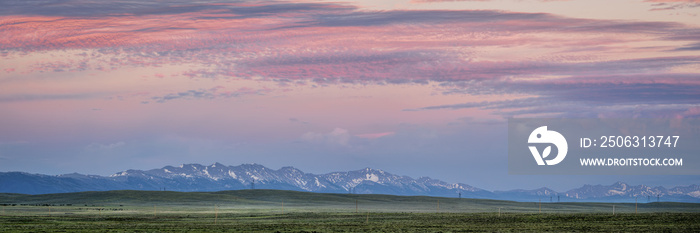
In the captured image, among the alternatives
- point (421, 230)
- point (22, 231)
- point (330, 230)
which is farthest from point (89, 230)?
point (421, 230)

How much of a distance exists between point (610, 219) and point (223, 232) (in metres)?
42.9

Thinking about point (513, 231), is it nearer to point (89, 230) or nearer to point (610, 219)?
point (610, 219)

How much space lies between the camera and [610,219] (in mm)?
84812

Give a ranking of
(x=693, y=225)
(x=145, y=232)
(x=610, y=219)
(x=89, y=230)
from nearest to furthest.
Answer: (x=145, y=232) → (x=89, y=230) → (x=693, y=225) → (x=610, y=219)

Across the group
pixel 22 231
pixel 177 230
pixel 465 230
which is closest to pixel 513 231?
pixel 465 230

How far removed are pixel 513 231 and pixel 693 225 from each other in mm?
18480

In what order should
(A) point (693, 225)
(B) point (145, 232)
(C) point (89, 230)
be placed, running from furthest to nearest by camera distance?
(A) point (693, 225), (C) point (89, 230), (B) point (145, 232)

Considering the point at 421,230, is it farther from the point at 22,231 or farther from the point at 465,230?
the point at 22,231

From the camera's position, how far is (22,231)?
2549 inches

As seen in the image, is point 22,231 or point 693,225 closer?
point 22,231

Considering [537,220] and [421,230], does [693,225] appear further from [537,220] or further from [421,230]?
[421,230]

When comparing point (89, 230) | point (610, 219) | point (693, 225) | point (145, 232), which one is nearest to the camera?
point (145, 232)

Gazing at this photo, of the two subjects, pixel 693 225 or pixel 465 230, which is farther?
pixel 693 225

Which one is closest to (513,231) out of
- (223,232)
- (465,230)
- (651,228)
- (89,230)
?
(465,230)
